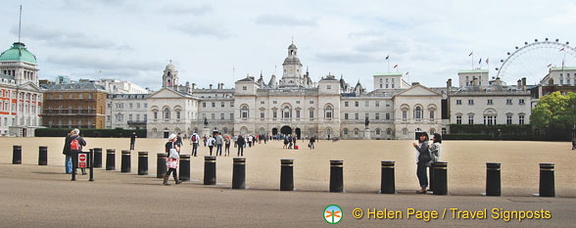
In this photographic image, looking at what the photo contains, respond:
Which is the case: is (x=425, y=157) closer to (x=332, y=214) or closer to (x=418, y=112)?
(x=332, y=214)

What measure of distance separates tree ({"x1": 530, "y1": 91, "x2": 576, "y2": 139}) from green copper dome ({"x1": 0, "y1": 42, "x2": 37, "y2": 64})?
10172 centimetres

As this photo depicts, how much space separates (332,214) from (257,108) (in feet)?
295

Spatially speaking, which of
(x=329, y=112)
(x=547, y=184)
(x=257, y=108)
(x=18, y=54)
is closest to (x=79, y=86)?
(x=18, y=54)

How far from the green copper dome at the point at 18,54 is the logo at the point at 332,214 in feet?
369

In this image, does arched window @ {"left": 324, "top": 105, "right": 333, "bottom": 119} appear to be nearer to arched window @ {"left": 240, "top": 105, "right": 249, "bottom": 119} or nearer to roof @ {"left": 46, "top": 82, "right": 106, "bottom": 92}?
arched window @ {"left": 240, "top": 105, "right": 249, "bottom": 119}

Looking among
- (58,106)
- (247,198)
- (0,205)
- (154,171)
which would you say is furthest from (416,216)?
(58,106)

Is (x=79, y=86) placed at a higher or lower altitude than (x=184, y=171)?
higher

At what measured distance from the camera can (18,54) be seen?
107 m

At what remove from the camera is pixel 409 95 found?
93062mm

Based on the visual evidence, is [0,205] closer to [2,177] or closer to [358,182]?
[2,177]

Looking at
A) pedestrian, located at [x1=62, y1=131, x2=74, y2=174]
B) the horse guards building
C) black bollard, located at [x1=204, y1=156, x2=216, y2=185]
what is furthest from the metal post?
the horse guards building

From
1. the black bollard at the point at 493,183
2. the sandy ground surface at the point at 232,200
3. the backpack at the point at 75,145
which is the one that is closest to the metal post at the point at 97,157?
the sandy ground surface at the point at 232,200

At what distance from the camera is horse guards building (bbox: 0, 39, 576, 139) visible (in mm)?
91938

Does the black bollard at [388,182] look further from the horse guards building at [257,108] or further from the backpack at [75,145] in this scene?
the horse guards building at [257,108]
